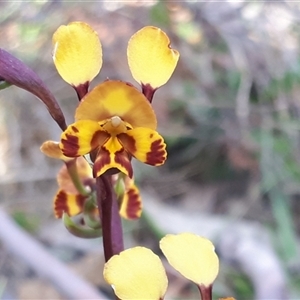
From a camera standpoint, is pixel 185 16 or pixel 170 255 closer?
pixel 170 255

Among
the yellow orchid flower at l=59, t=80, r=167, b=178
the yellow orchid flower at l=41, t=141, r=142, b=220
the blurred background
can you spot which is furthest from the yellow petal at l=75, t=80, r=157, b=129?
the blurred background

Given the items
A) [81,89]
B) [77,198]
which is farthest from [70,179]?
[81,89]

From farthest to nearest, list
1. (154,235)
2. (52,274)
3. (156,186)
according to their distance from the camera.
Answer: (156,186) → (154,235) → (52,274)

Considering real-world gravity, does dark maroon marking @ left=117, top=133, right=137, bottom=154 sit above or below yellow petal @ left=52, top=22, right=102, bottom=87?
below

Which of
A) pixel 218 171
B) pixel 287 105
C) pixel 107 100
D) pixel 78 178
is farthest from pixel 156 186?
pixel 107 100

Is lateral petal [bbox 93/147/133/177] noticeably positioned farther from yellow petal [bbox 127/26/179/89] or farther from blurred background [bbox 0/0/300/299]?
blurred background [bbox 0/0/300/299]

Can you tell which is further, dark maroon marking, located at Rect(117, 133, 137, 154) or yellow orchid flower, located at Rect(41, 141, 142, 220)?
yellow orchid flower, located at Rect(41, 141, 142, 220)

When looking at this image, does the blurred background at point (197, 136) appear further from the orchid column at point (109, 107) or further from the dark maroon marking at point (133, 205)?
the orchid column at point (109, 107)

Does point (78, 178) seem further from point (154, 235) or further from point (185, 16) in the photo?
point (185, 16)
